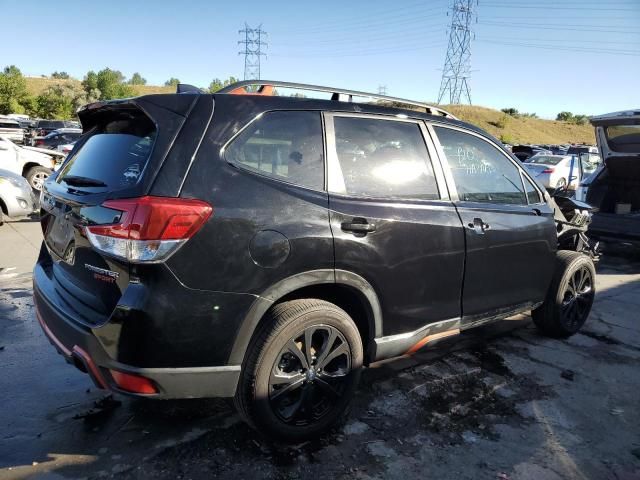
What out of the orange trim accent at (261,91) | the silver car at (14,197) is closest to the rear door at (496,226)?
the orange trim accent at (261,91)

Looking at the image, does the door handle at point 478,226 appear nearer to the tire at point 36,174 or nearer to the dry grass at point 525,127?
the tire at point 36,174

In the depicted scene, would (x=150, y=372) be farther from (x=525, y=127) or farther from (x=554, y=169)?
(x=525, y=127)

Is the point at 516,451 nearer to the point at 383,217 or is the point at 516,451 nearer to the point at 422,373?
the point at 422,373

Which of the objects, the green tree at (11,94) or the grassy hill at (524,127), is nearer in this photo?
the green tree at (11,94)

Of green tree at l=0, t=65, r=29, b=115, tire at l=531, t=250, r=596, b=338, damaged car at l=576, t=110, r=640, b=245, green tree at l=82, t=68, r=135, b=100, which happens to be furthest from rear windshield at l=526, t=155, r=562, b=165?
green tree at l=82, t=68, r=135, b=100

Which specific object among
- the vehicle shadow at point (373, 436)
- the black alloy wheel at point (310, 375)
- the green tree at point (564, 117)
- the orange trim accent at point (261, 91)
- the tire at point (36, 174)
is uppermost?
the green tree at point (564, 117)

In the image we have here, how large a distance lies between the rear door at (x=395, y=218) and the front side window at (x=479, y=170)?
0.70 feet

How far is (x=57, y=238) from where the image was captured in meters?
2.92

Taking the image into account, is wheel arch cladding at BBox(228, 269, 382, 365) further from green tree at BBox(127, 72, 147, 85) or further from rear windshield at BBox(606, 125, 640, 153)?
green tree at BBox(127, 72, 147, 85)

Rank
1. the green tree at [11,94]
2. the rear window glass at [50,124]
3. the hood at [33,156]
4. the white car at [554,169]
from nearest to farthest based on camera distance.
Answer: the hood at [33,156], the white car at [554,169], the rear window glass at [50,124], the green tree at [11,94]

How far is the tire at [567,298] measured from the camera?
14.9 ft

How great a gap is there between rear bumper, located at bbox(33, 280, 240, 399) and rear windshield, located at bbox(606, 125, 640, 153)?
7.91 metres

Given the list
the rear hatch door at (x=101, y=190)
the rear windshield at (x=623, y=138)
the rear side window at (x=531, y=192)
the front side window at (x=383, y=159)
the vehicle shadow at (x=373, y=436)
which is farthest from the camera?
the rear windshield at (x=623, y=138)

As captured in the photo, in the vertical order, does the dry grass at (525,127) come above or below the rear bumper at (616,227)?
above
